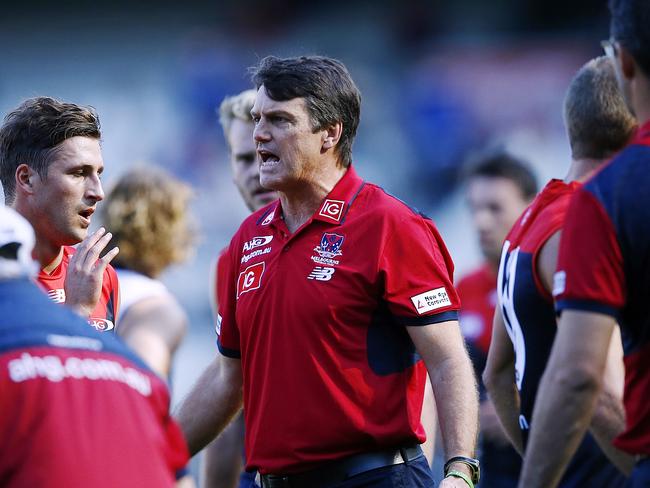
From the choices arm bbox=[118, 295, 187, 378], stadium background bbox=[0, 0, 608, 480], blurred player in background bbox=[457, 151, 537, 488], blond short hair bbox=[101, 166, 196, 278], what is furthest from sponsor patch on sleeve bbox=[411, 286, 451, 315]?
stadium background bbox=[0, 0, 608, 480]

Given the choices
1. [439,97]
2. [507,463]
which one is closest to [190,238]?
[507,463]

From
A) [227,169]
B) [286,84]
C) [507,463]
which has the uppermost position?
[286,84]

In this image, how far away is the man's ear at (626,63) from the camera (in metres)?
3.37

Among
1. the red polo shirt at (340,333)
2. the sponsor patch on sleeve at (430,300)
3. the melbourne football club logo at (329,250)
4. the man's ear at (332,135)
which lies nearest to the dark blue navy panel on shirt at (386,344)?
the red polo shirt at (340,333)

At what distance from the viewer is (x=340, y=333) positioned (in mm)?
4363

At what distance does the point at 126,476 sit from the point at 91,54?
38.2 ft

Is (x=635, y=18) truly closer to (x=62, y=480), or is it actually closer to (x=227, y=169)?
(x=62, y=480)

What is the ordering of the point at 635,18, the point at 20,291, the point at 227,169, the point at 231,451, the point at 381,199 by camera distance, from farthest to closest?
1. the point at 227,169
2. the point at 231,451
3. the point at 381,199
4. the point at 635,18
5. the point at 20,291

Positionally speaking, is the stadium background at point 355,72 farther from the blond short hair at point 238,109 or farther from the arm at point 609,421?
the arm at point 609,421

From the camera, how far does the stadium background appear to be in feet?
44.1

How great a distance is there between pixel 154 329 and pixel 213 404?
3.95 feet

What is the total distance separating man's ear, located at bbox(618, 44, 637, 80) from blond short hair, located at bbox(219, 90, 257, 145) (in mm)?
3052

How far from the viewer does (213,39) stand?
46.0ft

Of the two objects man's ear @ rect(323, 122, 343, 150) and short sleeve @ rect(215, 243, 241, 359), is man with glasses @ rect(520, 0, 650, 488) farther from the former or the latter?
short sleeve @ rect(215, 243, 241, 359)
